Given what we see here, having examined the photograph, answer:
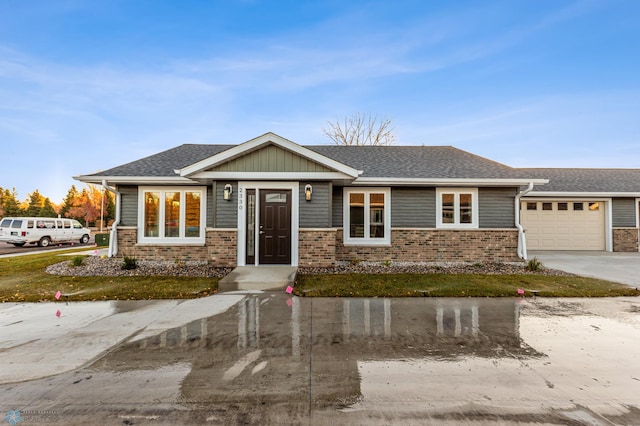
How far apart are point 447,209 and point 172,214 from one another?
9.70 metres

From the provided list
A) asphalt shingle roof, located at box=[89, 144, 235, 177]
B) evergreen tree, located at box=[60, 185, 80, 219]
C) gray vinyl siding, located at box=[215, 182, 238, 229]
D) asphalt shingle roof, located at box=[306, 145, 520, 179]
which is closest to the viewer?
gray vinyl siding, located at box=[215, 182, 238, 229]

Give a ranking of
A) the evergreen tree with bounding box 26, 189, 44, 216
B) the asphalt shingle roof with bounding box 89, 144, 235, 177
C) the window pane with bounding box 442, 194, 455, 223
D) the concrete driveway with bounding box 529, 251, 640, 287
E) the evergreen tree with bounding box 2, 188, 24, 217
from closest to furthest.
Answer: the concrete driveway with bounding box 529, 251, 640, 287, the asphalt shingle roof with bounding box 89, 144, 235, 177, the window pane with bounding box 442, 194, 455, 223, the evergreen tree with bounding box 2, 188, 24, 217, the evergreen tree with bounding box 26, 189, 44, 216

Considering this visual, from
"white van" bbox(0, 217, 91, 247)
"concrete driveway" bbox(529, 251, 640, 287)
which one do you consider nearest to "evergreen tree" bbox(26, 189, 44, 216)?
"white van" bbox(0, 217, 91, 247)

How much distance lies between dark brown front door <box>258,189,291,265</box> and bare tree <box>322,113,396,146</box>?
1760 centimetres

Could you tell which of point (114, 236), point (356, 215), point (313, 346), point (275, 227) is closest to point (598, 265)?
point (356, 215)

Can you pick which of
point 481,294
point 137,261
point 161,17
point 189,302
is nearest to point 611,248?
point 481,294

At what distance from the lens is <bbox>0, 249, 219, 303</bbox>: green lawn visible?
19.8 feet

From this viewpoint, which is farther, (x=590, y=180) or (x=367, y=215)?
(x=590, y=180)

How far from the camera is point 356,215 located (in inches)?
400

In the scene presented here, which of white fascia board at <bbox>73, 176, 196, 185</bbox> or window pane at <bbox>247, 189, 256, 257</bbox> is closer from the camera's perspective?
window pane at <bbox>247, 189, 256, 257</bbox>

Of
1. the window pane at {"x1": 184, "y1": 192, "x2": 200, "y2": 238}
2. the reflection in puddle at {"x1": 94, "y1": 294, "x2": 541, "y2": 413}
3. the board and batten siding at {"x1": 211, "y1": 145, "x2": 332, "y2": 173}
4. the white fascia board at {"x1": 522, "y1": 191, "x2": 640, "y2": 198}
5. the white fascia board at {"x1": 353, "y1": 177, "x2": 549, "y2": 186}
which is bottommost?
the reflection in puddle at {"x1": 94, "y1": 294, "x2": 541, "y2": 413}

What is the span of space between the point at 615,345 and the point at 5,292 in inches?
444

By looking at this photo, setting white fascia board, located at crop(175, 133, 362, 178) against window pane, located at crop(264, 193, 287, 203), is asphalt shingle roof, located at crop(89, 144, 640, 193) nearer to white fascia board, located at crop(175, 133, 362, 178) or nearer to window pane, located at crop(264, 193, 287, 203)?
white fascia board, located at crop(175, 133, 362, 178)

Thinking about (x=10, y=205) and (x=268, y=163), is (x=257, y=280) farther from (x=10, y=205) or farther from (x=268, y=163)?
(x=10, y=205)
